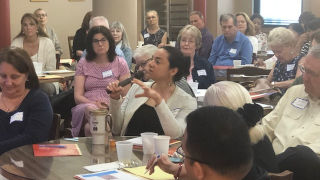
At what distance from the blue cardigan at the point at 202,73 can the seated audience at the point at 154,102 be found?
2059 mm

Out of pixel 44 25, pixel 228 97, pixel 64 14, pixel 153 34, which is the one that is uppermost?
pixel 64 14

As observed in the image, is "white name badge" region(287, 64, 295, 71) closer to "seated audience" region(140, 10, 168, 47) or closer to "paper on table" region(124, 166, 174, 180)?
"paper on table" region(124, 166, 174, 180)

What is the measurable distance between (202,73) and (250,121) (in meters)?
3.48

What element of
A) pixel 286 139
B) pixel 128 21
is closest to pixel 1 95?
pixel 286 139

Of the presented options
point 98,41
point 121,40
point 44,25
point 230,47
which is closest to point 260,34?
point 230,47

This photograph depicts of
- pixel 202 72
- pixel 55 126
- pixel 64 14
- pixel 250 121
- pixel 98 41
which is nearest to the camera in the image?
pixel 250 121

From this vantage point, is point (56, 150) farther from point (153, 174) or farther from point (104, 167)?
point (153, 174)

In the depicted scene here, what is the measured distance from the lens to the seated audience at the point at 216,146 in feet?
5.22

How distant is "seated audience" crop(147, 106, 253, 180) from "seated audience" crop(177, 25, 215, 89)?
12.8 feet

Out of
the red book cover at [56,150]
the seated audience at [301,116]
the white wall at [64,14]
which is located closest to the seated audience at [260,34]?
the white wall at [64,14]

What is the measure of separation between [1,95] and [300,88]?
206 centimetres

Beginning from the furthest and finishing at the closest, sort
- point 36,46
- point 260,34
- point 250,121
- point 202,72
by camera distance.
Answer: point 260,34 → point 36,46 → point 202,72 → point 250,121

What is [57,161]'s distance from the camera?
8.66 feet

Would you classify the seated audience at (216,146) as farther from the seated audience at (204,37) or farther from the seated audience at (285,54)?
the seated audience at (204,37)
